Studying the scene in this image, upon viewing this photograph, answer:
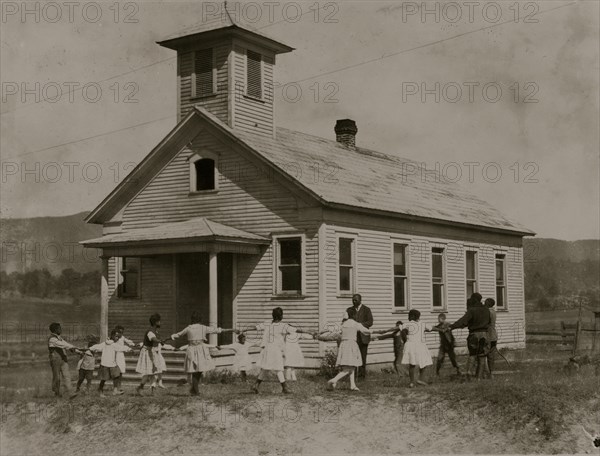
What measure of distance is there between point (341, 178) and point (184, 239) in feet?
17.6

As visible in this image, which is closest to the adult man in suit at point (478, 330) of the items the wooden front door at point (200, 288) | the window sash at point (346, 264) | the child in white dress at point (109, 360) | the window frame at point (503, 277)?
the window sash at point (346, 264)

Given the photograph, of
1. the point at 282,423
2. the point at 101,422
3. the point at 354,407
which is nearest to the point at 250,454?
the point at 282,423

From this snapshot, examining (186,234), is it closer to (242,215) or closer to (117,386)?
(242,215)

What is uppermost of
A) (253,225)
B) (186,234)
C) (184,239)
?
(253,225)

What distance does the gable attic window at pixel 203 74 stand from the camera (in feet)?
79.8

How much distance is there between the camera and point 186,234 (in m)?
21.0

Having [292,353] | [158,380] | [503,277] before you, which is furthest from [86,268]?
[292,353]

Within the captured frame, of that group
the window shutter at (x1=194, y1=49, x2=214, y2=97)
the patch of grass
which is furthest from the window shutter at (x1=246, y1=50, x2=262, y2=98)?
the patch of grass

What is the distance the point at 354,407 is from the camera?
15.0m

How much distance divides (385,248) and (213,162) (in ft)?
17.7

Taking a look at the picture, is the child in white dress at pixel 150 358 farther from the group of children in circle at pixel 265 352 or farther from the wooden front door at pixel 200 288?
the wooden front door at pixel 200 288

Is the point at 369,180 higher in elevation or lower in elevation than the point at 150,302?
higher

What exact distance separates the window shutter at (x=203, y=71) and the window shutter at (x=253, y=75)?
42.2 inches

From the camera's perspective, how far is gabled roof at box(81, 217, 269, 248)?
20.8 metres
